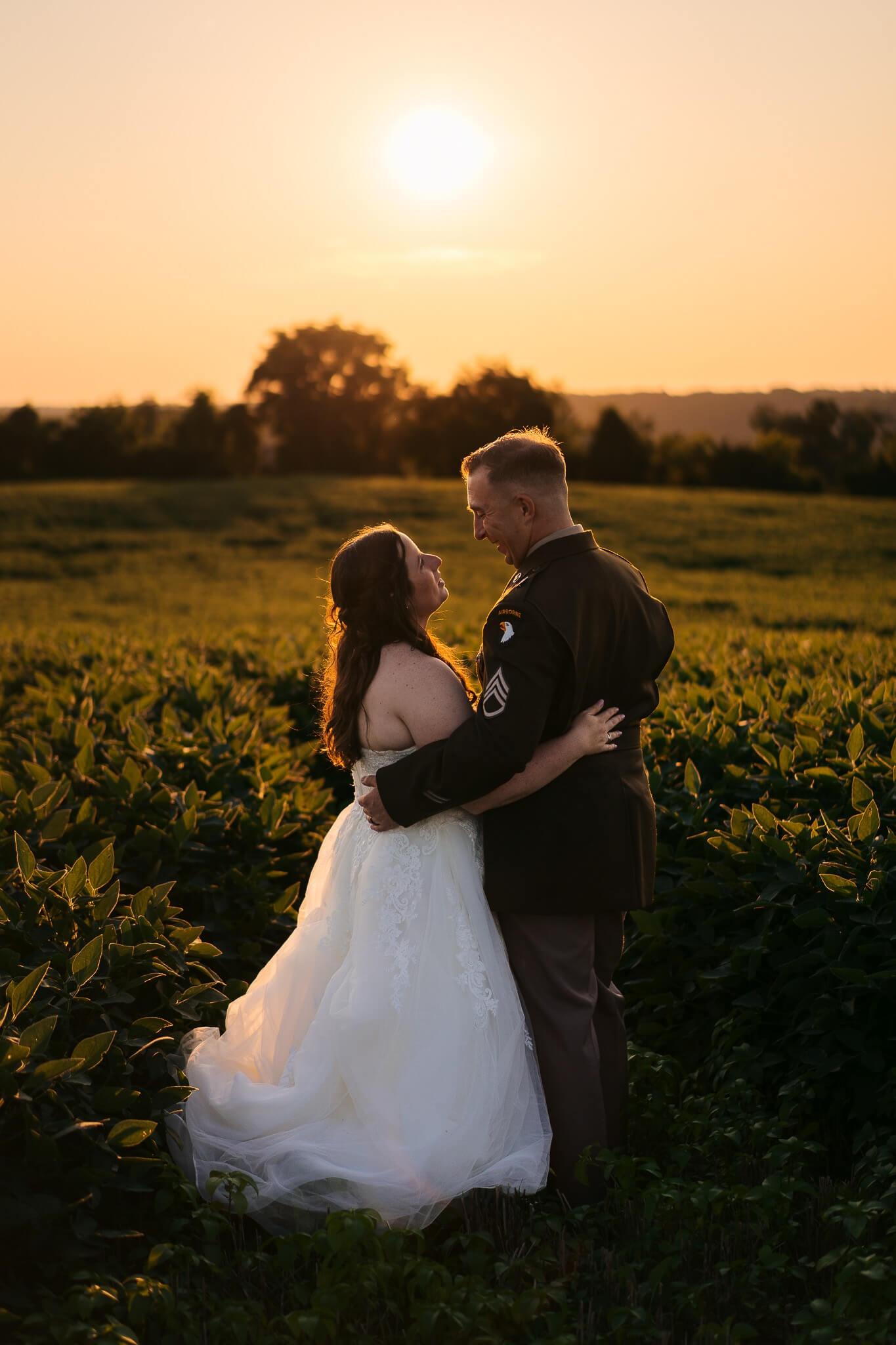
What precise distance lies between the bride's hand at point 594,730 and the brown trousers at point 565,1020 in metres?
0.60

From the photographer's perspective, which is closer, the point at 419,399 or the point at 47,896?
the point at 47,896

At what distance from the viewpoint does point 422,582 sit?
436 cm

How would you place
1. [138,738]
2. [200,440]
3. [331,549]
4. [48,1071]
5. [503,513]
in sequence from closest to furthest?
[48,1071], [503,513], [138,738], [331,549], [200,440]

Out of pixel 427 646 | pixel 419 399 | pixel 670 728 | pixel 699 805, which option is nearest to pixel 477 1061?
pixel 427 646

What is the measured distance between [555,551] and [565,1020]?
1.58m

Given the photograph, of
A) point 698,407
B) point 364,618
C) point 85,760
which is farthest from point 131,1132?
point 698,407

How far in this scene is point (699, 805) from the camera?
5570mm

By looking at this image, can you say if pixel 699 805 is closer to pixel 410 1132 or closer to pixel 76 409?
pixel 410 1132

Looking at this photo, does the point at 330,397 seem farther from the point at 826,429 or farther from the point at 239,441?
the point at 826,429

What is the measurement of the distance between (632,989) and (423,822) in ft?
5.84

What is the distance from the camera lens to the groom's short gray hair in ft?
13.6

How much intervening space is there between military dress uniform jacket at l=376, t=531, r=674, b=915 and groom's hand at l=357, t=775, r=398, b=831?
0.08m

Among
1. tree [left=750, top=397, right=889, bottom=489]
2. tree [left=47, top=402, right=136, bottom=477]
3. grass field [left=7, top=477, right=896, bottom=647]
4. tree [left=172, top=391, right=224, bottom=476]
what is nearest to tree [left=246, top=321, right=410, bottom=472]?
tree [left=172, top=391, right=224, bottom=476]

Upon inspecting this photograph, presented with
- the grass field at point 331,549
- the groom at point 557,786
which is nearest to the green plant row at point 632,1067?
the groom at point 557,786
